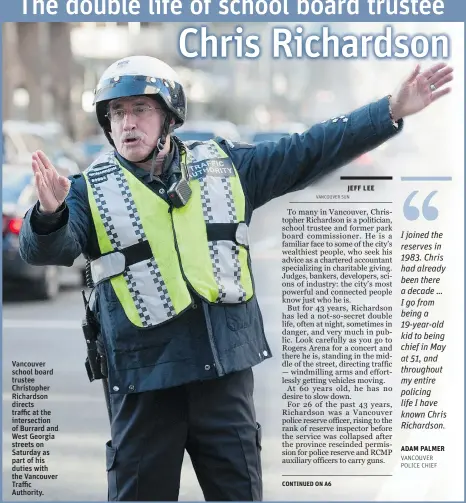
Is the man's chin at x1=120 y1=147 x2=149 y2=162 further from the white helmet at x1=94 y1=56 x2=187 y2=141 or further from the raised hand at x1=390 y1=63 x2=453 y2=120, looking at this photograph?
the raised hand at x1=390 y1=63 x2=453 y2=120

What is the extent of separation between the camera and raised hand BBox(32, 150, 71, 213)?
147 inches

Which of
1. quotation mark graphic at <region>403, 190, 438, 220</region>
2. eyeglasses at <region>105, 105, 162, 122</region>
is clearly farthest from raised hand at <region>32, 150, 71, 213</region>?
quotation mark graphic at <region>403, 190, 438, 220</region>

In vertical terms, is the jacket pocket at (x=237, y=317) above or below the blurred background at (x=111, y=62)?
below

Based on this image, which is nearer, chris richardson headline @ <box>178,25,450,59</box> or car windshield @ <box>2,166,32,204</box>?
chris richardson headline @ <box>178,25,450,59</box>

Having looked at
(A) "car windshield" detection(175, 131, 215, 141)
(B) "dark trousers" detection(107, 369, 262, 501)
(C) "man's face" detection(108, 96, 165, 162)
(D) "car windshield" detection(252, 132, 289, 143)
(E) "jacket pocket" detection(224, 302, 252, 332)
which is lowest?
(B) "dark trousers" detection(107, 369, 262, 501)

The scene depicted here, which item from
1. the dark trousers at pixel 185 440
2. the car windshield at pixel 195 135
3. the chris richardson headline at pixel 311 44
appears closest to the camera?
the dark trousers at pixel 185 440

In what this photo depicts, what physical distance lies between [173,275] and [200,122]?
137cm

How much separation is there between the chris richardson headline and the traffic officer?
737 mm

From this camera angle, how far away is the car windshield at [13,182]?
5.14 metres

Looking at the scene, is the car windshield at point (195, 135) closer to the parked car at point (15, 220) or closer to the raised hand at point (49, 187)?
the parked car at point (15, 220)

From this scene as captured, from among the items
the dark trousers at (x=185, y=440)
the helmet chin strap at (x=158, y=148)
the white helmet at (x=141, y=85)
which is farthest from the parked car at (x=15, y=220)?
the dark trousers at (x=185, y=440)

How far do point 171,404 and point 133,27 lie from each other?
6.26 ft

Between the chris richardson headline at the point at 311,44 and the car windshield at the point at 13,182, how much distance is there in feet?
3.30

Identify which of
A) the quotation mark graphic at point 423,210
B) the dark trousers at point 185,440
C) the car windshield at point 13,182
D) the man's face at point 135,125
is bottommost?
the dark trousers at point 185,440
